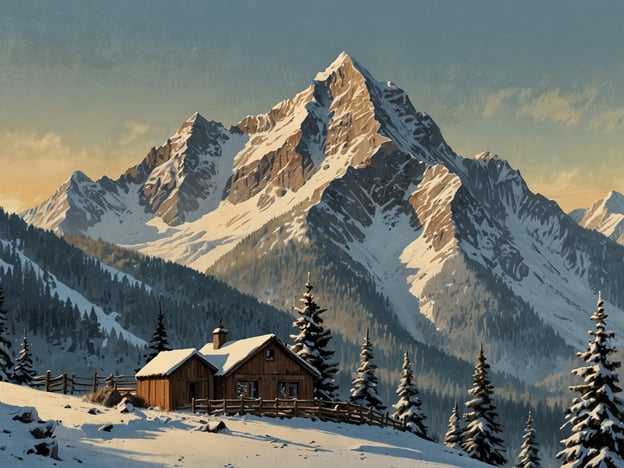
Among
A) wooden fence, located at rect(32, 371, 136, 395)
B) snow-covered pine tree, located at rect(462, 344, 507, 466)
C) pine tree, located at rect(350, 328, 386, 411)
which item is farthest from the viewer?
Result: pine tree, located at rect(350, 328, 386, 411)

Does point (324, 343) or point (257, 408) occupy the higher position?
point (324, 343)

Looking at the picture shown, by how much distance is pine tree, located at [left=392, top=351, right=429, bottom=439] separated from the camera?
Answer: 77000mm

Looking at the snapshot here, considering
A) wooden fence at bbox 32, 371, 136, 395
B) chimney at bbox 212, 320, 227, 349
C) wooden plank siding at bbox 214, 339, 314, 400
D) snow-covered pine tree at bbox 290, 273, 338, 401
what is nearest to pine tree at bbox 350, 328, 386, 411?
snow-covered pine tree at bbox 290, 273, 338, 401

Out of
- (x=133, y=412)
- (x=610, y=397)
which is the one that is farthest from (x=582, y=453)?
(x=133, y=412)

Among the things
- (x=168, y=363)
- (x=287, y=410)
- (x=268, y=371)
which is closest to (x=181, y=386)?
(x=168, y=363)

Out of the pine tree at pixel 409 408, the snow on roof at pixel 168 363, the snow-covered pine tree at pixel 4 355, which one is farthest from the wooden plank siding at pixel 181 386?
the snow-covered pine tree at pixel 4 355

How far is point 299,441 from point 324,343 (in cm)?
2066

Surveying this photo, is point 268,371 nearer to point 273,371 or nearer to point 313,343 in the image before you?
point 273,371

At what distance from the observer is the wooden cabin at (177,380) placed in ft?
224

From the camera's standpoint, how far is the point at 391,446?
→ 59.1 metres

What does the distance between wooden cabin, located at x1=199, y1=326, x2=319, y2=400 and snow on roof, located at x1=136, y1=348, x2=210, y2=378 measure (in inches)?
114

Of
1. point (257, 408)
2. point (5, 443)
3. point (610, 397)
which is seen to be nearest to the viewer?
point (5, 443)

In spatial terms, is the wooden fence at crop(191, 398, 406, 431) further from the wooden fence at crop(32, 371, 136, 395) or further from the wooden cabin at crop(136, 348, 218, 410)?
the wooden fence at crop(32, 371, 136, 395)

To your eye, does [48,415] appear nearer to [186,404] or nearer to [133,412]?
[133,412]
